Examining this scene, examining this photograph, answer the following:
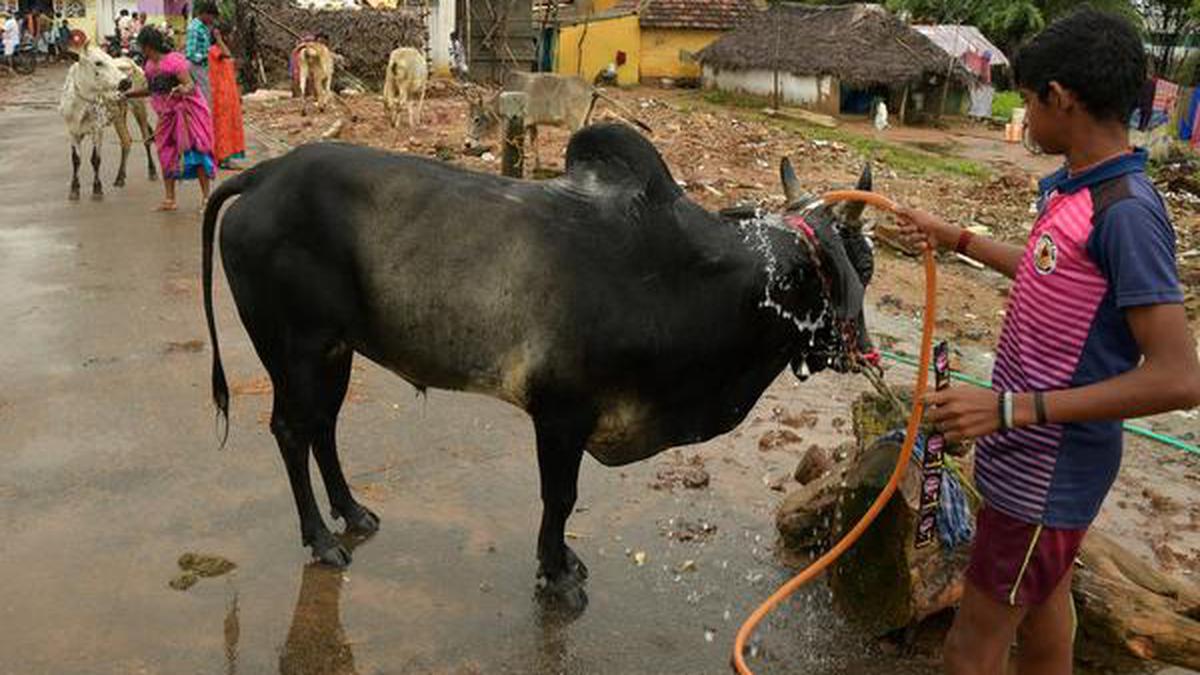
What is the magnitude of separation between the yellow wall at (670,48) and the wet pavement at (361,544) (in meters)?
25.3

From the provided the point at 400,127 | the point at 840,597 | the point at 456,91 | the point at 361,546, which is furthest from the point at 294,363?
the point at 456,91

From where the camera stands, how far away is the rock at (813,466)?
14.8 ft

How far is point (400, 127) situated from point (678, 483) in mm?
13216

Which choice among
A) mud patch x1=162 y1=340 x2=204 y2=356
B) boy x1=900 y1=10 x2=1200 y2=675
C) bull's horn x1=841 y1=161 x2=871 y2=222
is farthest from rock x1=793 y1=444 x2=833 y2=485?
mud patch x1=162 y1=340 x2=204 y2=356

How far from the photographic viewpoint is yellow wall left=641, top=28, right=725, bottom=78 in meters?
30.2

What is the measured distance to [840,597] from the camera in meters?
3.71

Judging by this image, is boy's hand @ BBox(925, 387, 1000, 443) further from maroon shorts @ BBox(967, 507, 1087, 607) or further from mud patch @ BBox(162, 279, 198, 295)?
mud patch @ BBox(162, 279, 198, 295)

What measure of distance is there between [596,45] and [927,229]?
27.7 m

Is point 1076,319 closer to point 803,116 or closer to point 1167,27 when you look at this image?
point 803,116

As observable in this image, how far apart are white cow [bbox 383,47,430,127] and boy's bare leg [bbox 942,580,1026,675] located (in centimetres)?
1484

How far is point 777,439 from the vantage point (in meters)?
5.24

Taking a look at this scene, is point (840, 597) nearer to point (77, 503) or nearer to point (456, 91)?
point (77, 503)

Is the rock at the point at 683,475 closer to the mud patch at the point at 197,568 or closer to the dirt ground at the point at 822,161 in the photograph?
the mud patch at the point at 197,568

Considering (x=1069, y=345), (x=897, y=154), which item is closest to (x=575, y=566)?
(x=1069, y=345)
